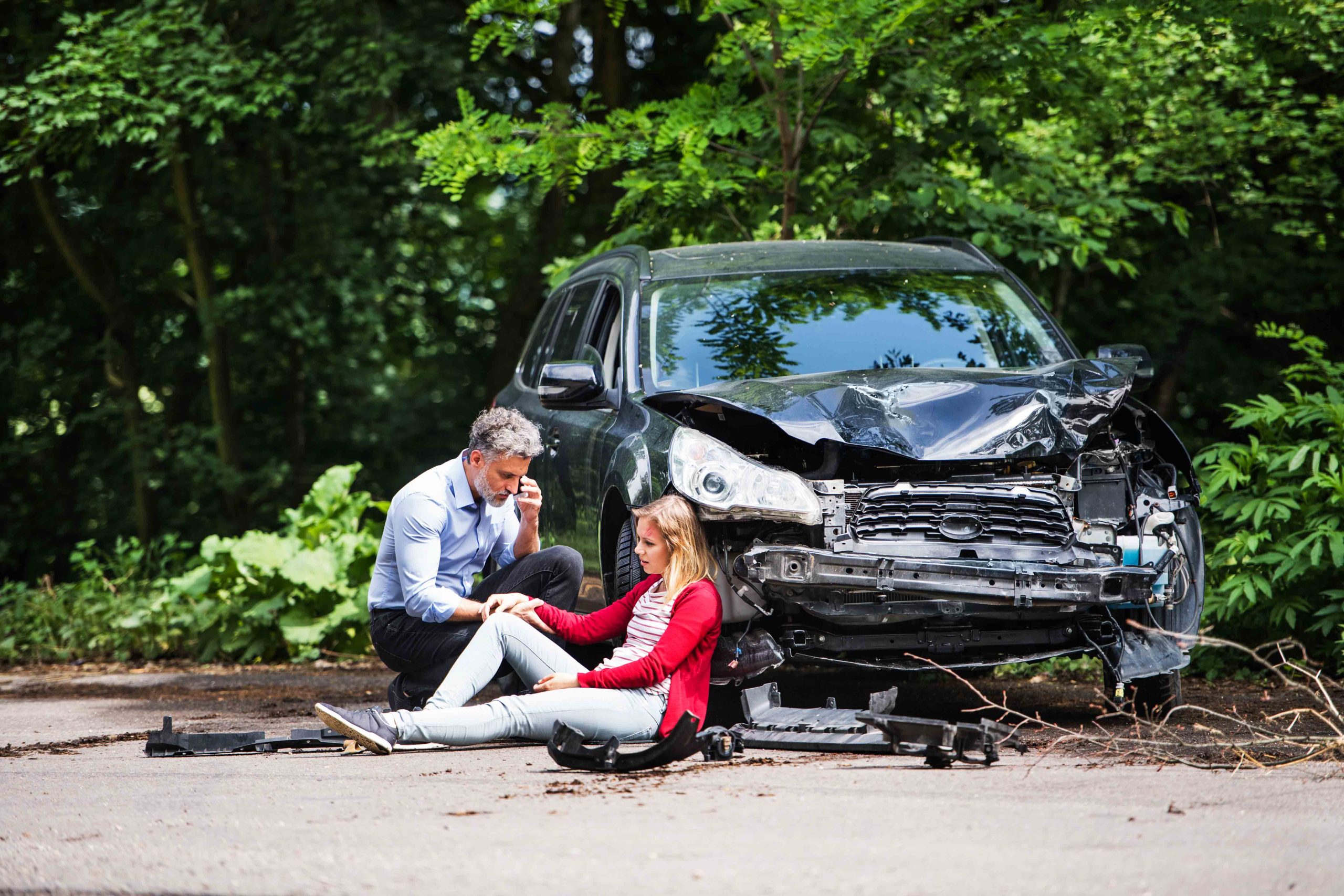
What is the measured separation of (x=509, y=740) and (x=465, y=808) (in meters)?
1.37

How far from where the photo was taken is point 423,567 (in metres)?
5.95

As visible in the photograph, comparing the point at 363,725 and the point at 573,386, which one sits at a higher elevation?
the point at 573,386

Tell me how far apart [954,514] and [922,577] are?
0.32 meters

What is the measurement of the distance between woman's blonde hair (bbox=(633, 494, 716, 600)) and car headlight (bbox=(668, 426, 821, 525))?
110 millimetres

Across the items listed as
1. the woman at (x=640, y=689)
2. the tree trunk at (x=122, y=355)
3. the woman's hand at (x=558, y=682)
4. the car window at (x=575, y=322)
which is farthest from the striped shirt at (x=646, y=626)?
the tree trunk at (x=122, y=355)

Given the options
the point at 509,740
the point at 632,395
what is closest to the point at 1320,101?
the point at 632,395

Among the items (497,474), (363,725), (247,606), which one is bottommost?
(247,606)

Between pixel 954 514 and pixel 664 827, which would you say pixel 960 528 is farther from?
pixel 664 827

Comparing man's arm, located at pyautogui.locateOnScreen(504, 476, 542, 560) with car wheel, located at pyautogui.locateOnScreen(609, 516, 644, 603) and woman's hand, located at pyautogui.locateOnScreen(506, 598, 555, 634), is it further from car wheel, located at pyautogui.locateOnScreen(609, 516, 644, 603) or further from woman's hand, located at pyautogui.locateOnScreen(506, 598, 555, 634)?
woman's hand, located at pyautogui.locateOnScreen(506, 598, 555, 634)

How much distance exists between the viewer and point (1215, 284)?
514 inches

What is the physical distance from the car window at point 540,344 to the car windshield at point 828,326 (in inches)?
59.7

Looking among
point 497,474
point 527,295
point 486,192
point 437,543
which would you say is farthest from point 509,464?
point 486,192

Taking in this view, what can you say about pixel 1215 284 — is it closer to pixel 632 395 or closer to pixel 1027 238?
pixel 1027 238

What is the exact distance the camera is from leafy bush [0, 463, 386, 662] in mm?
10102
